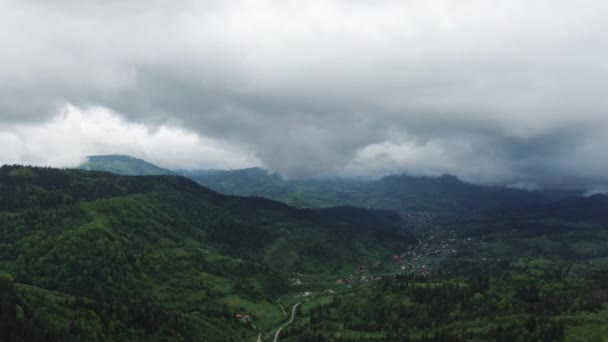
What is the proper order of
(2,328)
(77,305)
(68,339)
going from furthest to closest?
1. (77,305)
2. (68,339)
3. (2,328)

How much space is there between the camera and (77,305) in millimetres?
196625

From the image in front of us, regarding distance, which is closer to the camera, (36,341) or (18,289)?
(36,341)

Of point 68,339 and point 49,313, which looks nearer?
point 68,339

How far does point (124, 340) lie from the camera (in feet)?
620

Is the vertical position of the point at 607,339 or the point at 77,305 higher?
the point at 77,305

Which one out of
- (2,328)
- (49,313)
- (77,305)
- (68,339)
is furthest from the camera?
(77,305)

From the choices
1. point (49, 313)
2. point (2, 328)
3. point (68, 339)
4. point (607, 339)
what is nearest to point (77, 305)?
point (49, 313)

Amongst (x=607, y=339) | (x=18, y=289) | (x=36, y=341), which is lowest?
(x=607, y=339)

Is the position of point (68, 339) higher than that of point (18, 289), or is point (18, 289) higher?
point (18, 289)

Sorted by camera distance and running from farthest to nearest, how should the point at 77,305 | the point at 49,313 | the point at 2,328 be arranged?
1. the point at 77,305
2. the point at 49,313
3. the point at 2,328

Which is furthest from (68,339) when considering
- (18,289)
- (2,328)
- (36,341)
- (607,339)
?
(607,339)

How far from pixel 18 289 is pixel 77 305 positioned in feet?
88.3

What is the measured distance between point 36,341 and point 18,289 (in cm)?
4750

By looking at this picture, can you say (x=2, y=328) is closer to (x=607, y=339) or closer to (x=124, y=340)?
(x=124, y=340)
